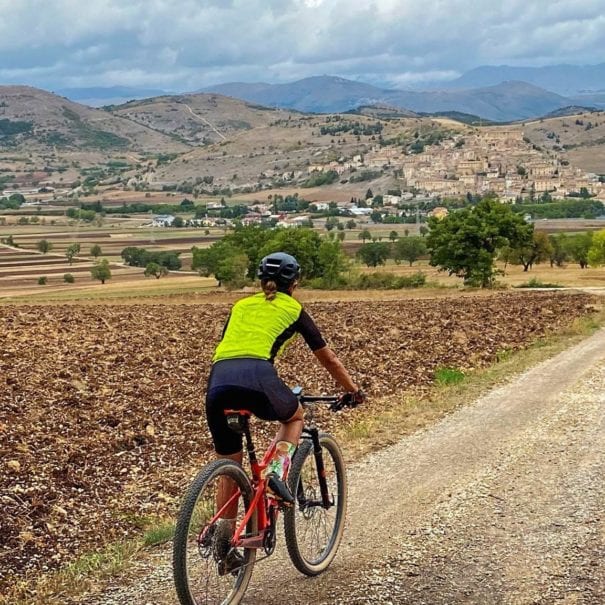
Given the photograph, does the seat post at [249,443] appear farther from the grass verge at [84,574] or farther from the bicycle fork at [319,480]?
the grass verge at [84,574]

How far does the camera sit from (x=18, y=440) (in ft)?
34.8

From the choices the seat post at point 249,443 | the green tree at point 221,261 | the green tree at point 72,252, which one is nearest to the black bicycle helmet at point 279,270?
the seat post at point 249,443

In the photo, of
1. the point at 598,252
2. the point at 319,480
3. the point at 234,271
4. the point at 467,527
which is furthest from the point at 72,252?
the point at 319,480

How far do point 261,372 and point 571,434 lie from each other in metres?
7.31

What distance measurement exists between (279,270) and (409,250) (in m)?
113

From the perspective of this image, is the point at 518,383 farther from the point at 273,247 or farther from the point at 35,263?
the point at 35,263

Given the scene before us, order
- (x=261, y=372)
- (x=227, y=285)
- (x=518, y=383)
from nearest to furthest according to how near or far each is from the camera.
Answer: (x=261, y=372) → (x=518, y=383) → (x=227, y=285)

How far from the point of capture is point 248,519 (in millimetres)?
6562

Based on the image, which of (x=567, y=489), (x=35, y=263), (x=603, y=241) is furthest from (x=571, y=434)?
(x=35, y=263)

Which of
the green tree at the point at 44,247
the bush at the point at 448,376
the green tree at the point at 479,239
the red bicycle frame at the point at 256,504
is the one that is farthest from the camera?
the green tree at the point at 44,247

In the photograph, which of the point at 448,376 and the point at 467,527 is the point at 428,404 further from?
the point at 467,527

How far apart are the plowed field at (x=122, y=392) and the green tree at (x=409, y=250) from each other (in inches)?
3600

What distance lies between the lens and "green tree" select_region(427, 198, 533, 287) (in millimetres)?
61594

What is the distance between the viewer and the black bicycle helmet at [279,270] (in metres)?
6.74
